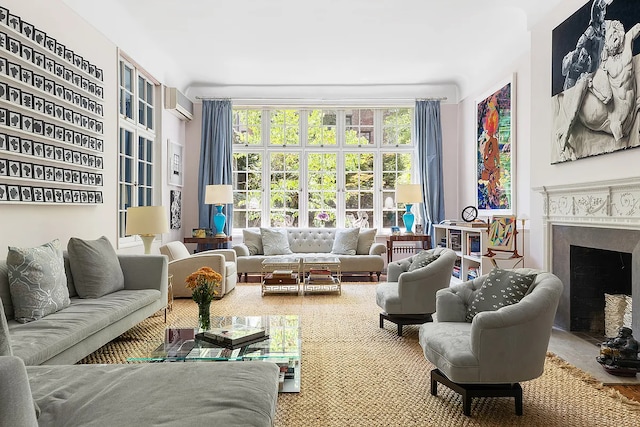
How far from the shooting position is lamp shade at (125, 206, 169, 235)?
496 centimetres

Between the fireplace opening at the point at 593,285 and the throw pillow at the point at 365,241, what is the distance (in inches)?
143

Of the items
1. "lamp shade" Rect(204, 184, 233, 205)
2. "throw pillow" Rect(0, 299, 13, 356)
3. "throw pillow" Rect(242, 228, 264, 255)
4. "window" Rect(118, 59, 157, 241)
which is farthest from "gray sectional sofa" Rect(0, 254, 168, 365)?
"lamp shade" Rect(204, 184, 233, 205)

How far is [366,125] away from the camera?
8586mm

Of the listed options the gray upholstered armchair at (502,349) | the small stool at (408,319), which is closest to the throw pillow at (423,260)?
the small stool at (408,319)

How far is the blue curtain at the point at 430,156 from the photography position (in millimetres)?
8195

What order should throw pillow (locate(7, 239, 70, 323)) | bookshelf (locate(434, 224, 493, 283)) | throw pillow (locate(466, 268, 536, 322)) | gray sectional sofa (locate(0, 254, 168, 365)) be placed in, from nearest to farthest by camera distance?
1. gray sectional sofa (locate(0, 254, 168, 365))
2. throw pillow (locate(466, 268, 536, 322))
3. throw pillow (locate(7, 239, 70, 323))
4. bookshelf (locate(434, 224, 493, 283))

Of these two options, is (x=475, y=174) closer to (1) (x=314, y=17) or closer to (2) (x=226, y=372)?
(1) (x=314, y=17)

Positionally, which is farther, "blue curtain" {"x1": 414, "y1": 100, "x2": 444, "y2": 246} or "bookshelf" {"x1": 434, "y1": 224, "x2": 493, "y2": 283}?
"blue curtain" {"x1": 414, "y1": 100, "x2": 444, "y2": 246}

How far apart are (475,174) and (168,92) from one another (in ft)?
15.6

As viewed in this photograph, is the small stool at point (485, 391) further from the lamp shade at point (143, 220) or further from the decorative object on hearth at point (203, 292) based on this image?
the lamp shade at point (143, 220)

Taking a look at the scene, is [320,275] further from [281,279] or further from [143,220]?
[143,220]

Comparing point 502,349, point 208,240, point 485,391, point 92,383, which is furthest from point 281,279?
point 92,383

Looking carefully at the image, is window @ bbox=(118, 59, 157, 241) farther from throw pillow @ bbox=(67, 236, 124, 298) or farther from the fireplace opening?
the fireplace opening

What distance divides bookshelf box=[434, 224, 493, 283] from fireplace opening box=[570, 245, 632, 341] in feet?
5.13
